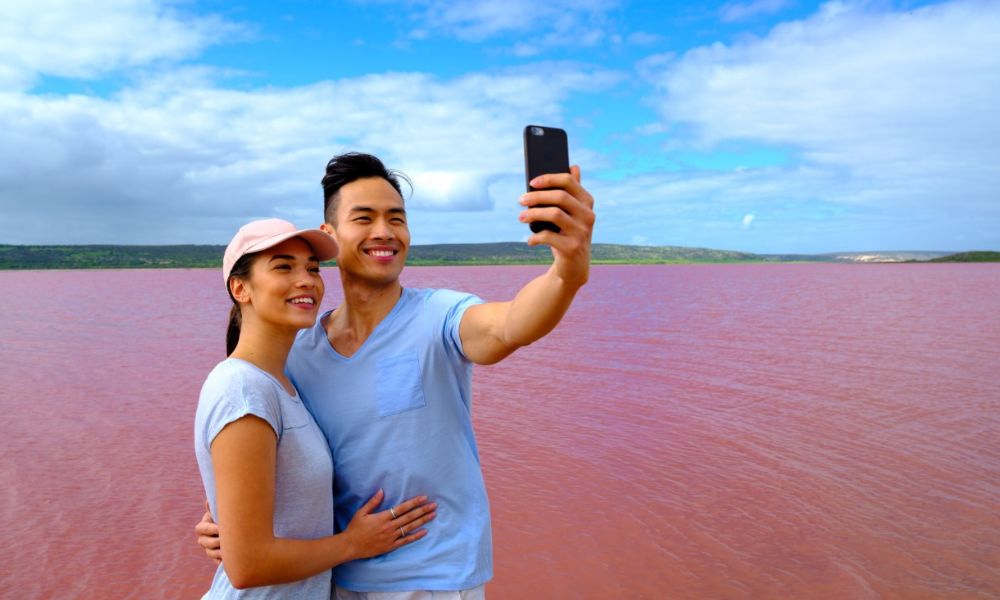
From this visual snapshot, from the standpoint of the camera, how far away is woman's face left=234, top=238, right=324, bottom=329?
7.67 feet

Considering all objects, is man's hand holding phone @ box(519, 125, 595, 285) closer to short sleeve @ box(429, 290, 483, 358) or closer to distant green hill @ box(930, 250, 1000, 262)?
short sleeve @ box(429, 290, 483, 358)

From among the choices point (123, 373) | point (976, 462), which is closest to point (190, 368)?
point (123, 373)

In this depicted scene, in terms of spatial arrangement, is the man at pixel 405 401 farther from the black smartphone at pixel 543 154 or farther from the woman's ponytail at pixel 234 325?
the black smartphone at pixel 543 154

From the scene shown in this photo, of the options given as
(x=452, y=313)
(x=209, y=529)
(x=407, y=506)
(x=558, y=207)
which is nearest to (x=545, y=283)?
(x=558, y=207)

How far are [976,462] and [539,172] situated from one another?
8399mm

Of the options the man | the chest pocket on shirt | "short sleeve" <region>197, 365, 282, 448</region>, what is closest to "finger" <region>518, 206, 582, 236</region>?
the man

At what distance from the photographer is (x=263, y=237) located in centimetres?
233

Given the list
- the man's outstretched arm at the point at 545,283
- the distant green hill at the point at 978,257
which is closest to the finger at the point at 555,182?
the man's outstretched arm at the point at 545,283

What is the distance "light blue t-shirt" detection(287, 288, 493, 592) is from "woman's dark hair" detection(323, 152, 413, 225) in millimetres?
525

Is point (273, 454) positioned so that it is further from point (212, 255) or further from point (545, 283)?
point (212, 255)

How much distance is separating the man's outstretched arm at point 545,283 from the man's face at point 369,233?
1.28 feet

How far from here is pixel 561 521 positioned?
669cm

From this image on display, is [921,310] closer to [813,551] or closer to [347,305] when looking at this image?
[813,551]

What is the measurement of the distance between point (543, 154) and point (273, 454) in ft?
3.71
